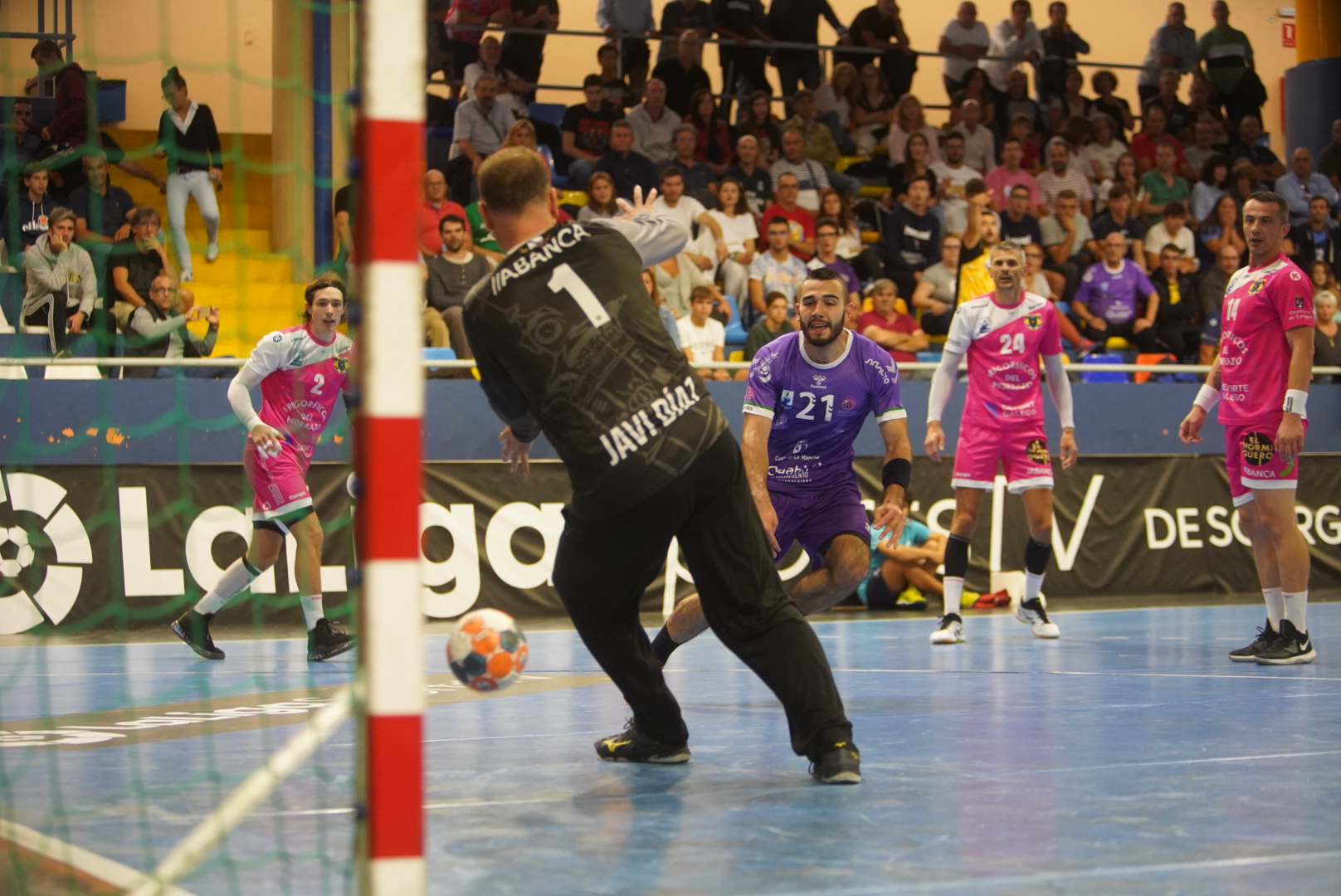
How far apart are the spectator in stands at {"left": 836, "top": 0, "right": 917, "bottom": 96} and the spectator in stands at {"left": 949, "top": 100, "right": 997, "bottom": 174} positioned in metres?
1.11

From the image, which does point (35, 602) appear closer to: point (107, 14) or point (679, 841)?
point (107, 14)

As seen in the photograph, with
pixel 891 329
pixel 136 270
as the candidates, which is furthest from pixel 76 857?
pixel 891 329

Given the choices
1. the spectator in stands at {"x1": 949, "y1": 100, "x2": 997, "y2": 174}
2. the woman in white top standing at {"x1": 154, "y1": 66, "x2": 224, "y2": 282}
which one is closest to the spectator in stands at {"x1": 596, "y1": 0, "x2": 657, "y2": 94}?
the spectator in stands at {"x1": 949, "y1": 100, "x2": 997, "y2": 174}

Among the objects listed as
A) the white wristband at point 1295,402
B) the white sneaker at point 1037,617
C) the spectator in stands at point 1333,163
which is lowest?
the white sneaker at point 1037,617

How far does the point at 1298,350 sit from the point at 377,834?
6.23 metres

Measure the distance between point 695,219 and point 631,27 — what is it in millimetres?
3411

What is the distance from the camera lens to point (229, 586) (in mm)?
8625

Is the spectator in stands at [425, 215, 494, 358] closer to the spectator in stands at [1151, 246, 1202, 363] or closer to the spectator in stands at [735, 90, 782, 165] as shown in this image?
the spectator in stands at [735, 90, 782, 165]

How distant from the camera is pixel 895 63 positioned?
18.0 metres

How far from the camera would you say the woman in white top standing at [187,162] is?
361 inches

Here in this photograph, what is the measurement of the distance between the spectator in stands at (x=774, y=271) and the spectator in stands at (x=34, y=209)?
21.5 feet

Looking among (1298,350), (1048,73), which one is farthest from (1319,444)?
(1298,350)

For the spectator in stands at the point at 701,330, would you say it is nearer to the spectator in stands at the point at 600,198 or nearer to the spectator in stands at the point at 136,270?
the spectator in stands at the point at 600,198

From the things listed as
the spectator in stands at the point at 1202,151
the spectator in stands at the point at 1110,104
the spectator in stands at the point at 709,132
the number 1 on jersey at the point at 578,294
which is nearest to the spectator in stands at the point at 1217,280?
the spectator in stands at the point at 1202,151
